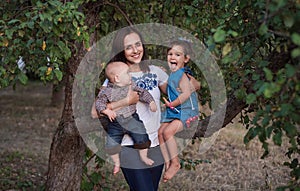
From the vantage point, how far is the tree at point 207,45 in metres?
1.87

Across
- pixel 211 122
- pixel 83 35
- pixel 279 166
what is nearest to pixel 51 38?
pixel 83 35

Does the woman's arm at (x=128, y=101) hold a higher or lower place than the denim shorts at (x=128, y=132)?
higher

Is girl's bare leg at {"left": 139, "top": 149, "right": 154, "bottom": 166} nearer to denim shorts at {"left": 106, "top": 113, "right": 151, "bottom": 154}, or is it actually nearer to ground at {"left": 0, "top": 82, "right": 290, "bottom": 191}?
denim shorts at {"left": 106, "top": 113, "right": 151, "bottom": 154}

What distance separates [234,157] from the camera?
7289 millimetres

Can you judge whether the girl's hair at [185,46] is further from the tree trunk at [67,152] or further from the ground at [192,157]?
the tree trunk at [67,152]

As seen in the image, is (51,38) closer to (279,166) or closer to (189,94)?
(189,94)

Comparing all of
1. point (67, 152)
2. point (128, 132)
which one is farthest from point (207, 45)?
point (67, 152)

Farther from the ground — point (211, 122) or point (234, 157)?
point (211, 122)

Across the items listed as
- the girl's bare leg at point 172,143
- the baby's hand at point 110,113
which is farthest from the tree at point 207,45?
the baby's hand at point 110,113

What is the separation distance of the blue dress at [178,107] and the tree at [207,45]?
271 mm

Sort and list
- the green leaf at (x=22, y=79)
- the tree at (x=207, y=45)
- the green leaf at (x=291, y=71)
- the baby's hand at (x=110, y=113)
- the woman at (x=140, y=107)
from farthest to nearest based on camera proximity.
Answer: the green leaf at (x=22, y=79) < the woman at (x=140, y=107) < the baby's hand at (x=110, y=113) < the tree at (x=207, y=45) < the green leaf at (x=291, y=71)

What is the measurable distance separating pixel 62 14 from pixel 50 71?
16.4 inches

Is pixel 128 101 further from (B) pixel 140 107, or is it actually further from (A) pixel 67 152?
(A) pixel 67 152

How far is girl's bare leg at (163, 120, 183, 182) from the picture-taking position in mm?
3041
